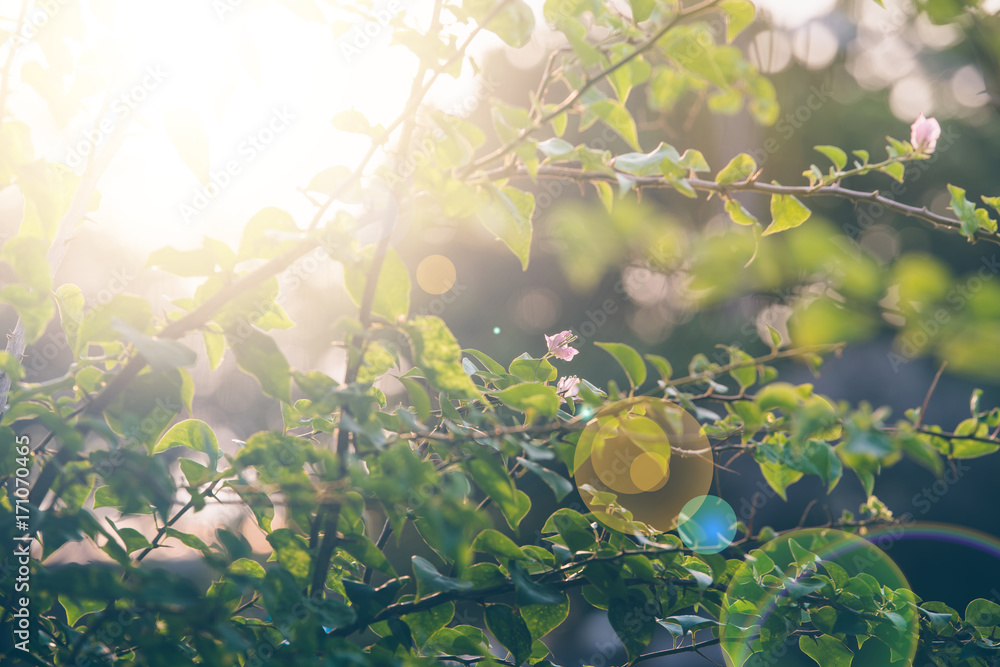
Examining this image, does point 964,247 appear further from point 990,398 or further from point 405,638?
point 405,638

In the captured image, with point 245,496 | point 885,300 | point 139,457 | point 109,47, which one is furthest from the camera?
point 109,47

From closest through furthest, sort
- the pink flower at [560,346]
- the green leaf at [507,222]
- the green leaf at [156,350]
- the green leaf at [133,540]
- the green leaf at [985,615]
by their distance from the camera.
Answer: the green leaf at [156,350]
the green leaf at [507,222]
the green leaf at [133,540]
the green leaf at [985,615]
the pink flower at [560,346]

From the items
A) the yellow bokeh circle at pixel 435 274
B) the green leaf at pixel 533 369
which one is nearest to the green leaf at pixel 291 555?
the green leaf at pixel 533 369

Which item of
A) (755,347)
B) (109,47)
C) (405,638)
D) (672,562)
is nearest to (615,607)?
(672,562)

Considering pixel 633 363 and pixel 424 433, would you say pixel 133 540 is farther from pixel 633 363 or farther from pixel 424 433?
pixel 633 363

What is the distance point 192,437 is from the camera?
1.03 meters

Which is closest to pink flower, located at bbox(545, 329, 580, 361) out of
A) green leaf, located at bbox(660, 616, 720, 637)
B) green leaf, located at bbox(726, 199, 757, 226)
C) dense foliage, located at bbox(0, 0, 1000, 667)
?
dense foliage, located at bbox(0, 0, 1000, 667)

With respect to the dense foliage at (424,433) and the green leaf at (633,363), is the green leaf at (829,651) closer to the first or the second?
the dense foliage at (424,433)

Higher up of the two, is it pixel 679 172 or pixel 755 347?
pixel 679 172

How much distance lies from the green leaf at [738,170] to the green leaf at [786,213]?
2.8 inches

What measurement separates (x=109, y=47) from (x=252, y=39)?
0.41 m

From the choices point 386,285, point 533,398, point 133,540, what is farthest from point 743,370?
point 133,540

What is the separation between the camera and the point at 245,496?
92 cm

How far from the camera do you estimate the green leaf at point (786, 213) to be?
0.96m
